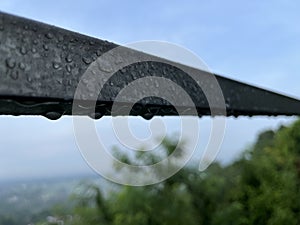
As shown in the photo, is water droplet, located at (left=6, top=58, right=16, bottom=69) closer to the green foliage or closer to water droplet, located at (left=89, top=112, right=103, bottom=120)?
water droplet, located at (left=89, top=112, right=103, bottom=120)

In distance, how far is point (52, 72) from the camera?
0.91ft

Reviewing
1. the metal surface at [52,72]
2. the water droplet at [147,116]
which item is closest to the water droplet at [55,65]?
the metal surface at [52,72]

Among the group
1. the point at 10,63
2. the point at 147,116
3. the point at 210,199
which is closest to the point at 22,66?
the point at 10,63

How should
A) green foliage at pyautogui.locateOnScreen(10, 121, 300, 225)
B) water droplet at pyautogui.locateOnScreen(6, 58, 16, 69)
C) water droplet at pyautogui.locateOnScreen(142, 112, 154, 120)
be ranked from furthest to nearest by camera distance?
1. green foliage at pyautogui.locateOnScreen(10, 121, 300, 225)
2. water droplet at pyautogui.locateOnScreen(142, 112, 154, 120)
3. water droplet at pyautogui.locateOnScreen(6, 58, 16, 69)

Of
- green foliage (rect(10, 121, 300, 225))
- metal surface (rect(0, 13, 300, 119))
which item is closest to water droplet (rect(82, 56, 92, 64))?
metal surface (rect(0, 13, 300, 119))

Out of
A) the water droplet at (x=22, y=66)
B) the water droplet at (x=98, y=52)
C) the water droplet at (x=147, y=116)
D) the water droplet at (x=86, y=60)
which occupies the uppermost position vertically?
the water droplet at (x=98, y=52)

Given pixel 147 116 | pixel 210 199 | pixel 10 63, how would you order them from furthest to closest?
1. pixel 210 199
2. pixel 147 116
3. pixel 10 63

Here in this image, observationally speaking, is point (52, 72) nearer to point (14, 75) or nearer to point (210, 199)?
point (14, 75)

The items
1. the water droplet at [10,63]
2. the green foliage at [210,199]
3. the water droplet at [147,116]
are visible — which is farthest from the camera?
the green foliage at [210,199]

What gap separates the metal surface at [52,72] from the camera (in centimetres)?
25

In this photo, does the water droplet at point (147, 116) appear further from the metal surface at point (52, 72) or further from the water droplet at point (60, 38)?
the water droplet at point (60, 38)

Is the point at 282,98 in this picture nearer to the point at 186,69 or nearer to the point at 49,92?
the point at 186,69

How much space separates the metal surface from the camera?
0.25 meters

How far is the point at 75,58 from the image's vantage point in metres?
0.30
